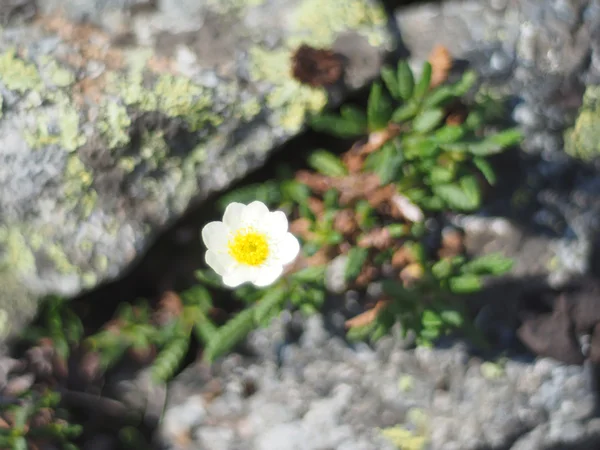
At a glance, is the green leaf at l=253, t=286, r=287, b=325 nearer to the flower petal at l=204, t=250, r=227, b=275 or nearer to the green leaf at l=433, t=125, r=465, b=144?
the flower petal at l=204, t=250, r=227, b=275

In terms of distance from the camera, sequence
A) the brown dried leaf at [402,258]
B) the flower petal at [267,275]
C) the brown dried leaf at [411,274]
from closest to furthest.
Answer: the flower petal at [267,275], the brown dried leaf at [411,274], the brown dried leaf at [402,258]

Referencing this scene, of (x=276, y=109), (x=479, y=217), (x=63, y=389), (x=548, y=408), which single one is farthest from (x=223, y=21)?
(x=548, y=408)

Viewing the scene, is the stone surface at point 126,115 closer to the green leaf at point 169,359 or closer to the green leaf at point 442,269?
the green leaf at point 169,359

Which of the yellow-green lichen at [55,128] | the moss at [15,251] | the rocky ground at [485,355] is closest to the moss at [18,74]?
the yellow-green lichen at [55,128]

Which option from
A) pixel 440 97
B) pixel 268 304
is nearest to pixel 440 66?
pixel 440 97

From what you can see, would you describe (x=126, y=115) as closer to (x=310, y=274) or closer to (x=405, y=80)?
(x=310, y=274)
